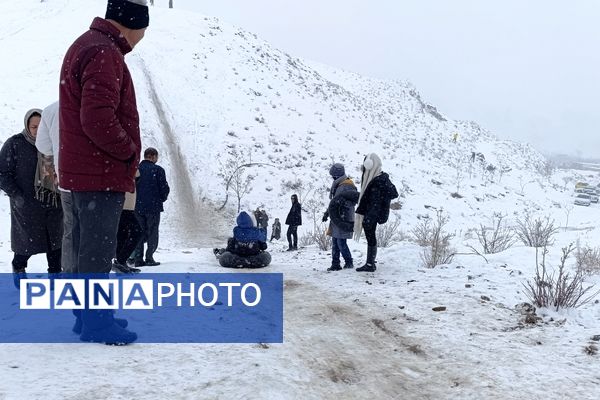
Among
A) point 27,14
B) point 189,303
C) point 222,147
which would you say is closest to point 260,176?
point 222,147

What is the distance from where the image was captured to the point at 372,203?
699cm

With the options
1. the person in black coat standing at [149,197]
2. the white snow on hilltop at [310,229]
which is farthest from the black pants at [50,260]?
the person in black coat standing at [149,197]

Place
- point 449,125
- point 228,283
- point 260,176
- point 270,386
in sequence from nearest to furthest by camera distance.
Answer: point 270,386 < point 228,283 < point 260,176 < point 449,125

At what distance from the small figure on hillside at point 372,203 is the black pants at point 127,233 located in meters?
3.34

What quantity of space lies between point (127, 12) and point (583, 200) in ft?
178

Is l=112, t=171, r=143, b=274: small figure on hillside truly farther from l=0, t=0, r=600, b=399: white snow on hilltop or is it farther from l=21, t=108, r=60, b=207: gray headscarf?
l=0, t=0, r=600, b=399: white snow on hilltop

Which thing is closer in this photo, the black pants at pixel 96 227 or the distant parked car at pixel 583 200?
the black pants at pixel 96 227

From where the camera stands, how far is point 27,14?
39469 millimetres

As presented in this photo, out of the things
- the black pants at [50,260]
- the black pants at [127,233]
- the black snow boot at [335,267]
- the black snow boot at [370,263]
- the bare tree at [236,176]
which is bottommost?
the black snow boot at [335,267]

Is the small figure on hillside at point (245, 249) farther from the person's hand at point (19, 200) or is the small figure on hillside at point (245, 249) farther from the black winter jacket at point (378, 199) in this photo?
the person's hand at point (19, 200)

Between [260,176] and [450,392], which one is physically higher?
[260,176]

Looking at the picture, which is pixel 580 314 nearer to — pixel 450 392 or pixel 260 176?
pixel 450 392

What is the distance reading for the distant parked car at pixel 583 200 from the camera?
152ft

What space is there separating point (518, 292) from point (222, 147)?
23621mm
